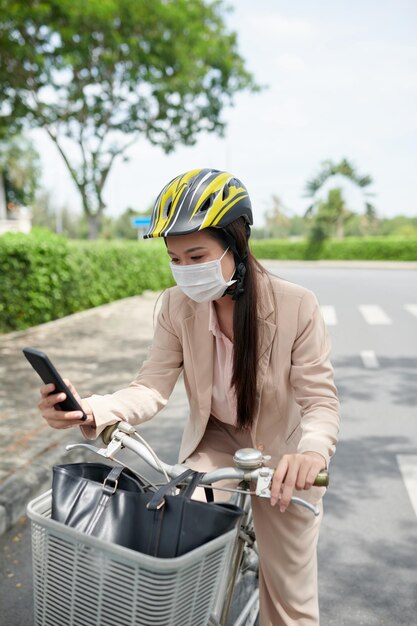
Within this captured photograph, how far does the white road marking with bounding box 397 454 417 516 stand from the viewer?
4363 millimetres

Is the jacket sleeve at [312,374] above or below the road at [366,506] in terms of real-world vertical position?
above

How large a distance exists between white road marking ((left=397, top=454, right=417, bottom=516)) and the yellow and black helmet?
2.97 metres

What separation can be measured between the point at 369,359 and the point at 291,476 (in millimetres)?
7432

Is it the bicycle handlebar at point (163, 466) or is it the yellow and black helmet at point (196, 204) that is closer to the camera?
the bicycle handlebar at point (163, 466)

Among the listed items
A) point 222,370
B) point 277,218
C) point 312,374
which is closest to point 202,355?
point 222,370

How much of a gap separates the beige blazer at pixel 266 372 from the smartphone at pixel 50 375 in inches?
5.8

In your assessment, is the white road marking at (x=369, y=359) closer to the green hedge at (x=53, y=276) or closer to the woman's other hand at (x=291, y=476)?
the green hedge at (x=53, y=276)

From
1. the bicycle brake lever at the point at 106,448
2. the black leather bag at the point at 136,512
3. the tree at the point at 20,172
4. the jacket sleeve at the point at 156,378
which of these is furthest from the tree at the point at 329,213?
the black leather bag at the point at 136,512

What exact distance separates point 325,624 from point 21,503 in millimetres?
2102

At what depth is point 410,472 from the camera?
15.7ft

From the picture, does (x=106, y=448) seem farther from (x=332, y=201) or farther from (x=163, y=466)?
(x=332, y=201)

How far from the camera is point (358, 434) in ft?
18.6

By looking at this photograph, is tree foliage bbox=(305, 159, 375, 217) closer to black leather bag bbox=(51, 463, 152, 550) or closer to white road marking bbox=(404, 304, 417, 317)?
white road marking bbox=(404, 304, 417, 317)

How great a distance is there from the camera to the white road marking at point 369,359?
839cm
